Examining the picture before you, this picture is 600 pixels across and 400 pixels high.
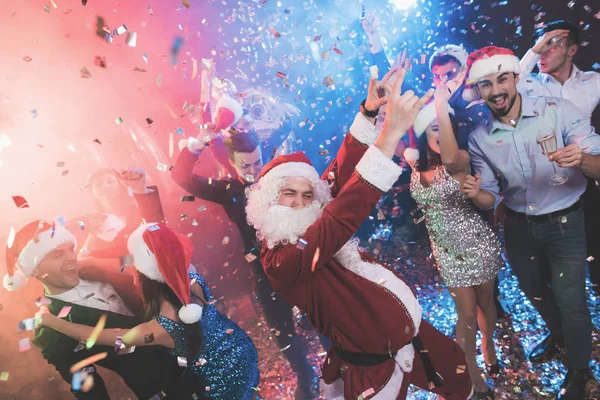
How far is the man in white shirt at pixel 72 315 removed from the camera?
227 centimetres

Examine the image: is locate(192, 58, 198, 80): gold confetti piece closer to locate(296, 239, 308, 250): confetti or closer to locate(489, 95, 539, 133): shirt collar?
locate(489, 95, 539, 133): shirt collar

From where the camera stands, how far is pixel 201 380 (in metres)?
2.44

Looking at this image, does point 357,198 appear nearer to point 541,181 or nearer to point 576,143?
point 576,143

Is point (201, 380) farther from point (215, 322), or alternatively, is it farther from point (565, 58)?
point (565, 58)

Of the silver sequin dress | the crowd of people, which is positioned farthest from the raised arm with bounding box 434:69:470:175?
the silver sequin dress

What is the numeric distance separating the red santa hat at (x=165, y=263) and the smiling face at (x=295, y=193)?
79cm

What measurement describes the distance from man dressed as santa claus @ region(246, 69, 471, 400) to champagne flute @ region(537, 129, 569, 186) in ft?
2.81

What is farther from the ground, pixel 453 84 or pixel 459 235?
pixel 453 84

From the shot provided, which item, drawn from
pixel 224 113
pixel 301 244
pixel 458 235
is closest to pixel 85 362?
pixel 301 244

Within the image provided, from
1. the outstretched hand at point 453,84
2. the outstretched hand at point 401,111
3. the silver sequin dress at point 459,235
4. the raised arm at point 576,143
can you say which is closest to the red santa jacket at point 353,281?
the outstretched hand at point 401,111

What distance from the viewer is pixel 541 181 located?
8.14ft

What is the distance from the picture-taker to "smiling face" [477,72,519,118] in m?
2.43

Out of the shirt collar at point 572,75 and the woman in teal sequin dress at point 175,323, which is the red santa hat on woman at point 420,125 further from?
the woman in teal sequin dress at point 175,323

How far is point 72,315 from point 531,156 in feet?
10.5
